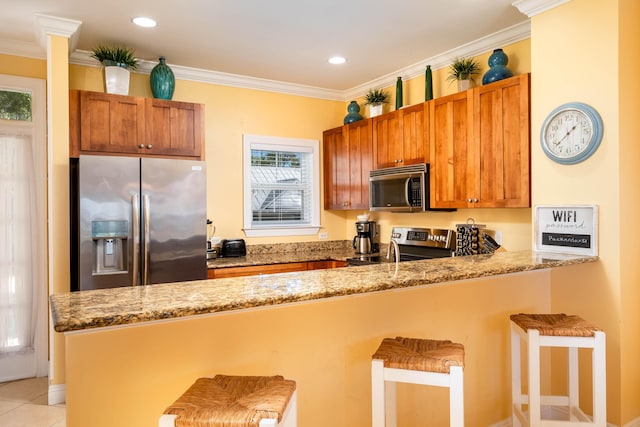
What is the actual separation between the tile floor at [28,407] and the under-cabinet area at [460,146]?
302cm

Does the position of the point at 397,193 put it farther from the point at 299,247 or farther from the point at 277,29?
the point at 277,29

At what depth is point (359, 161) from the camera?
442cm

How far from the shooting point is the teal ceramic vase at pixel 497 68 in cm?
311

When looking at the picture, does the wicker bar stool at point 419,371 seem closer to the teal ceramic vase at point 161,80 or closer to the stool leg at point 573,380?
the stool leg at point 573,380

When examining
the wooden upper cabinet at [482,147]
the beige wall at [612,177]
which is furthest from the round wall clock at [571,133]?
the wooden upper cabinet at [482,147]

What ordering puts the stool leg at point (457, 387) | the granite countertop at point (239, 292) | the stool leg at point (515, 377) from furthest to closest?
1. the stool leg at point (515, 377)
2. the stool leg at point (457, 387)
3. the granite countertop at point (239, 292)

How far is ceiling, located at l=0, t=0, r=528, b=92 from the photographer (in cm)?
283

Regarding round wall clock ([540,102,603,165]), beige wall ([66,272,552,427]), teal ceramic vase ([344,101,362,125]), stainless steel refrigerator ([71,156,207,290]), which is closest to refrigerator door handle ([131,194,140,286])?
stainless steel refrigerator ([71,156,207,290])

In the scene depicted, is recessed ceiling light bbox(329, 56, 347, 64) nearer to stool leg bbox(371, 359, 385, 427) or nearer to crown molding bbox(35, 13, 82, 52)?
crown molding bbox(35, 13, 82, 52)

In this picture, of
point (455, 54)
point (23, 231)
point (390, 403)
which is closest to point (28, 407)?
point (23, 231)

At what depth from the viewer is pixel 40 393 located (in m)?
3.31

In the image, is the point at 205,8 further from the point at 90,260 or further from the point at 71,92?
the point at 90,260

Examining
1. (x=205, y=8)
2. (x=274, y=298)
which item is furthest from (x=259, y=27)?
(x=274, y=298)

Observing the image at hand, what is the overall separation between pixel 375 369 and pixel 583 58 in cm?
213
